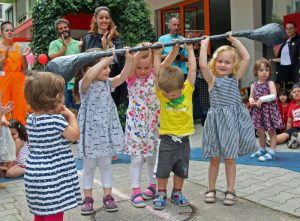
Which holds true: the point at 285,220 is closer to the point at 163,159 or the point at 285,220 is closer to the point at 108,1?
the point at 163,159

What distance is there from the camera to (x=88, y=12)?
8.48m

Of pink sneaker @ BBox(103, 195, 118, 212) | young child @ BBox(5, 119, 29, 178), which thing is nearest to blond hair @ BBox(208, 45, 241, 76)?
pink sneaker @ BBox(103, 195, 118, 212)

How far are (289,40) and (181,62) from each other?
2215mm

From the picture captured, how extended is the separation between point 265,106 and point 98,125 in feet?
9.39

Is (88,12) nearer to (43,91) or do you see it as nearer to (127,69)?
(127,69)

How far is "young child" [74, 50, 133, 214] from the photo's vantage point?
3652 mm

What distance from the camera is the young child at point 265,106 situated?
5586mm

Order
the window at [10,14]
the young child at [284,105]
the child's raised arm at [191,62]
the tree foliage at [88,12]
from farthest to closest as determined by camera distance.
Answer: the window at [10,14], the tree foliage at [88,12], the young child at [284,105], the child's raised arm at [191,62]

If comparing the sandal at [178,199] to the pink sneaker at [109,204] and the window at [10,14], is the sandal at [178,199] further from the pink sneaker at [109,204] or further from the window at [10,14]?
the window at [10,14]

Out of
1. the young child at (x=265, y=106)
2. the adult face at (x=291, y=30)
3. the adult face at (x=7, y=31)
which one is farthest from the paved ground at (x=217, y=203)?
the adult face at (x=291, y=30)

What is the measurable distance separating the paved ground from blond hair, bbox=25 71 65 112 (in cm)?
132

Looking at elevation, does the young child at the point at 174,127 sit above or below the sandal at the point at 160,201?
above

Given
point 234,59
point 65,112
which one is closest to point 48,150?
point 65,112

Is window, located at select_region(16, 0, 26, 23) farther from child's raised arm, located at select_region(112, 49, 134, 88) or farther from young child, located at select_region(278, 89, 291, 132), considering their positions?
child's raised arm, located at select_region(112, 49, 134, 88)
